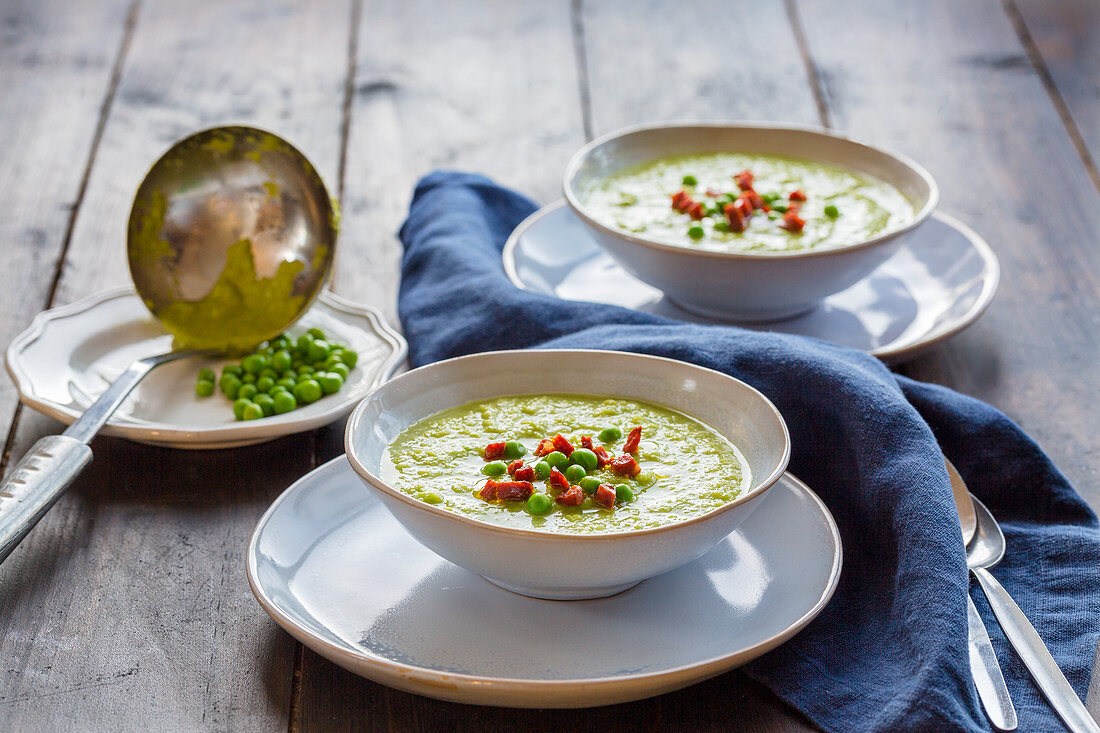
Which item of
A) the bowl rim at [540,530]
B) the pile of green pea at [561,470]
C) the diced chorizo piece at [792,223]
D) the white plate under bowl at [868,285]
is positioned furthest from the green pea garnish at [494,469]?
the diced chorizo piece at [792,223]

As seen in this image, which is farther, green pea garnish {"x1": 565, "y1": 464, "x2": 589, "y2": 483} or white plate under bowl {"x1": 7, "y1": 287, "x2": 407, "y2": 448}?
white plate under bowl {"x1": 7, "y1": 287, "x2": 407, "y2": 448}

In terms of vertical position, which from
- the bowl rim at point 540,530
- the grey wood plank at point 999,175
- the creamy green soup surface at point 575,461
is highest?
the bowl rim at point 540,530

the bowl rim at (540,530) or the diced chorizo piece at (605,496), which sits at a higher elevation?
the bowl rim at (540,530)

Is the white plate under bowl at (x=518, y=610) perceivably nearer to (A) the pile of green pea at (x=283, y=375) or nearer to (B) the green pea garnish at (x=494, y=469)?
(B) the green pea garnish at (x=494, y=469)

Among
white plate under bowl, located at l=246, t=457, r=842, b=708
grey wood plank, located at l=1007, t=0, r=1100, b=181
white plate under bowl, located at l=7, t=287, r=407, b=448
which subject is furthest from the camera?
grey wood plank, located at l=1007, t=0, r=1100, b=181

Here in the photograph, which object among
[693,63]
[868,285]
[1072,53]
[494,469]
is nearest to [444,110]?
[693,63]

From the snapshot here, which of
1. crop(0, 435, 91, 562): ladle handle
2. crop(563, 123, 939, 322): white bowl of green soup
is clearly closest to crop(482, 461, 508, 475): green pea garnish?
crop(0, 435, 91, 562): ladle handle

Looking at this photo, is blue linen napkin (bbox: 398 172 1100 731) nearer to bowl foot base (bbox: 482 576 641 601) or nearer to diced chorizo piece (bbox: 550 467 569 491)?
bowl foot base (bbox: 482 576 641 601)

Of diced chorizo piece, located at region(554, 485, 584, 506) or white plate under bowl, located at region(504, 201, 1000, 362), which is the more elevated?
diced chorizo piece, located at region(554, 485, 584, 506)
